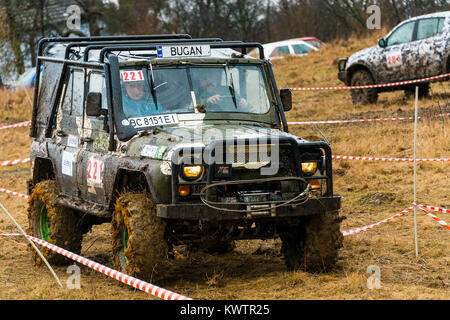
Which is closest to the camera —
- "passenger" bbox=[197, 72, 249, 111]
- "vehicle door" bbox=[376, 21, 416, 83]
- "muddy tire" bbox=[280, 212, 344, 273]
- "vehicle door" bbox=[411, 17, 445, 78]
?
"muddy tire" bbox=[280, 212, 344, 273]

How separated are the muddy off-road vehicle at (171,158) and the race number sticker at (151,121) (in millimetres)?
10

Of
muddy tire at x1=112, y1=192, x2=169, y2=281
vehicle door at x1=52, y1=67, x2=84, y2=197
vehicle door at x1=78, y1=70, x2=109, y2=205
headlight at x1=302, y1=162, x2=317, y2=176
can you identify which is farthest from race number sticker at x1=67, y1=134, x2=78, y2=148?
headlight at x1=302, y1=162, x2=317, y2=176

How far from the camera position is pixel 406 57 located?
19.6 meters

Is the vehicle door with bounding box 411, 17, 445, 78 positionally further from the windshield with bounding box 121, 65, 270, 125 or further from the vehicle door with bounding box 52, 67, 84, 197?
the vehicle door with bounding box 52, 67, 84, 197

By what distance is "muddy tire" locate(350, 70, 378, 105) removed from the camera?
20.5m

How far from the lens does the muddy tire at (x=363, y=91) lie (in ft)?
67.4

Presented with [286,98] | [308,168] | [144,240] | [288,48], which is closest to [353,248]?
[286,98]

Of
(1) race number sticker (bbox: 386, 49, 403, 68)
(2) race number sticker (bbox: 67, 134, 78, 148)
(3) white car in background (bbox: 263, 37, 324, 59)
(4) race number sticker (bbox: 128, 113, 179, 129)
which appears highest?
(3) white car in background (bbox: 263, 37, 324, 59)

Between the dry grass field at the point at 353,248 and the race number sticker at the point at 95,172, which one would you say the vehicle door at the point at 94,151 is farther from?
the dry grass field at the point at 353,248

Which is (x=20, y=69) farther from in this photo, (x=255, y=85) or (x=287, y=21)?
(x=255, y=85)

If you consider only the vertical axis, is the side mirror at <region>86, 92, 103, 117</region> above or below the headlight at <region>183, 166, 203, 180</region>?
above

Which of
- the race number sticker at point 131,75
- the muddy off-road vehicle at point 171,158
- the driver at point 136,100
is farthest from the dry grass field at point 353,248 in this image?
the race number sticker at point 131,75

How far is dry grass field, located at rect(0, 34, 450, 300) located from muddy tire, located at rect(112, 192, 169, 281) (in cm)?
25

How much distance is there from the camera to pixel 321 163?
8.42 meters
